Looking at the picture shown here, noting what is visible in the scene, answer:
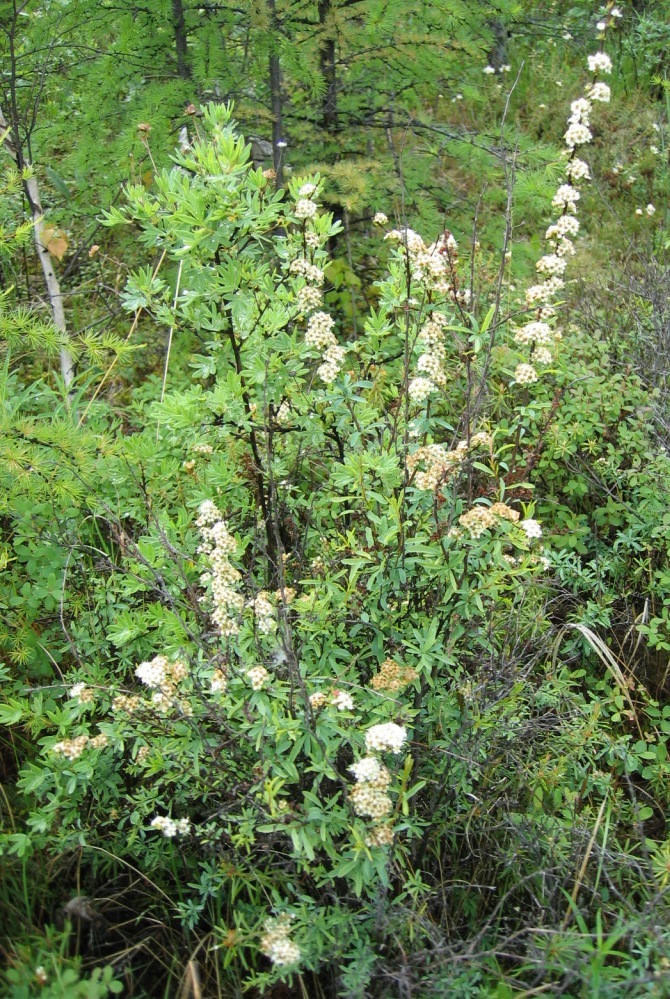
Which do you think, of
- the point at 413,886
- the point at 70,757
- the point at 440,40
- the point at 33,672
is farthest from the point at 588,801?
the point at 440,40

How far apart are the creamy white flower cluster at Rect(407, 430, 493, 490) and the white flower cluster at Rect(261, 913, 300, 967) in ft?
3.44

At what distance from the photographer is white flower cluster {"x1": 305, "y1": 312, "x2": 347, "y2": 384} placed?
210cm

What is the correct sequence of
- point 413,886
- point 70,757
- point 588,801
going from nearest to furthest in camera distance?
point 70,757 → point 413,886 → point 588,801

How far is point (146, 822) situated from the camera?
2.48 meters

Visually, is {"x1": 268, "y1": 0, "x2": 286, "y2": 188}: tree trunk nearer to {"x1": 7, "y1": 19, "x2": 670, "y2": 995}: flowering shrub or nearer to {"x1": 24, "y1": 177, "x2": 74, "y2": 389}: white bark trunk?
{"x1": 24, "y1": 177, "x2": 74, "y2": 389}: white bark trunk

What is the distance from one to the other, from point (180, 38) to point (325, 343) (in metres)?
2.63

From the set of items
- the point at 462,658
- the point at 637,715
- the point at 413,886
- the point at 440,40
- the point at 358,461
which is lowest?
the point at 637,715

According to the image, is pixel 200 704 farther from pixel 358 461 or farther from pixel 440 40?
pixel 440 40

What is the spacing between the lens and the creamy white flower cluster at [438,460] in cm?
196

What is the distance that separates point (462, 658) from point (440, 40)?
313cm

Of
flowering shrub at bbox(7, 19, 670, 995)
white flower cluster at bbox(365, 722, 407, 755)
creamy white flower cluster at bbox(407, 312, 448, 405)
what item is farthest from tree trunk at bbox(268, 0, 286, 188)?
white flower cluster at bbox(365, 722, 407, 755)

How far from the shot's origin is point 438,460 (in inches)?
78.3

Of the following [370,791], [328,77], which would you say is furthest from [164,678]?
[328,77]

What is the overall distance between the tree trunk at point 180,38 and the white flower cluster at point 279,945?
3695mm
